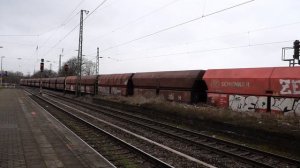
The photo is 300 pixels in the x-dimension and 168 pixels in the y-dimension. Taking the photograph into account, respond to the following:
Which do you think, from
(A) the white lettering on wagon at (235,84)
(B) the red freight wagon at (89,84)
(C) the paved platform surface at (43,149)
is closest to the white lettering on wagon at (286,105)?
(A) the white lettering on wagon at (235,84)

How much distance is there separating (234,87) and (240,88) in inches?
20.9

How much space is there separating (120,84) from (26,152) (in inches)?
1051

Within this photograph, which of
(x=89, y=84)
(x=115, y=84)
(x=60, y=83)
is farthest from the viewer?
(x=60, y=83)

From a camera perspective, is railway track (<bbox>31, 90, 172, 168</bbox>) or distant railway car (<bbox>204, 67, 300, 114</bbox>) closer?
railway track (<bbox>31, 90, 172, 168</bbox>)

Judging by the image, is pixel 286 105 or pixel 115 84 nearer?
pixel 286 105

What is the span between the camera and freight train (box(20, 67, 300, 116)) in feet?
54.8

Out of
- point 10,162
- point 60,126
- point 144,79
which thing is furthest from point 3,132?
point 144,79

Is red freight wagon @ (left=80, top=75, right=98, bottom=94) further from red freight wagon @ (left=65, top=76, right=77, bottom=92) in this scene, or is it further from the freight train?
the freight train

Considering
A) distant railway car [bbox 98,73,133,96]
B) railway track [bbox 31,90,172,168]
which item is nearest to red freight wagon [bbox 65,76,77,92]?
distant railway car [bbox 98,73,133,96]

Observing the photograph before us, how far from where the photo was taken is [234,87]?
65.7ft

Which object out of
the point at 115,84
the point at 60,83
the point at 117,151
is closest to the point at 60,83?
the point at 60,83

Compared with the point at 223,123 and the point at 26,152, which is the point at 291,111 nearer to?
the point at 223,123

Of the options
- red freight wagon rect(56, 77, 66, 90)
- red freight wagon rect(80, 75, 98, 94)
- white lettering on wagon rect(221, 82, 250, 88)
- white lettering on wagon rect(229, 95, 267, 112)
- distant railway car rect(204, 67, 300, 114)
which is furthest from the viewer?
red freight wagon rect(56, 77, 66, 90)

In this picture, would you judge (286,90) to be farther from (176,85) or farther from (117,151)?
(176,85)
